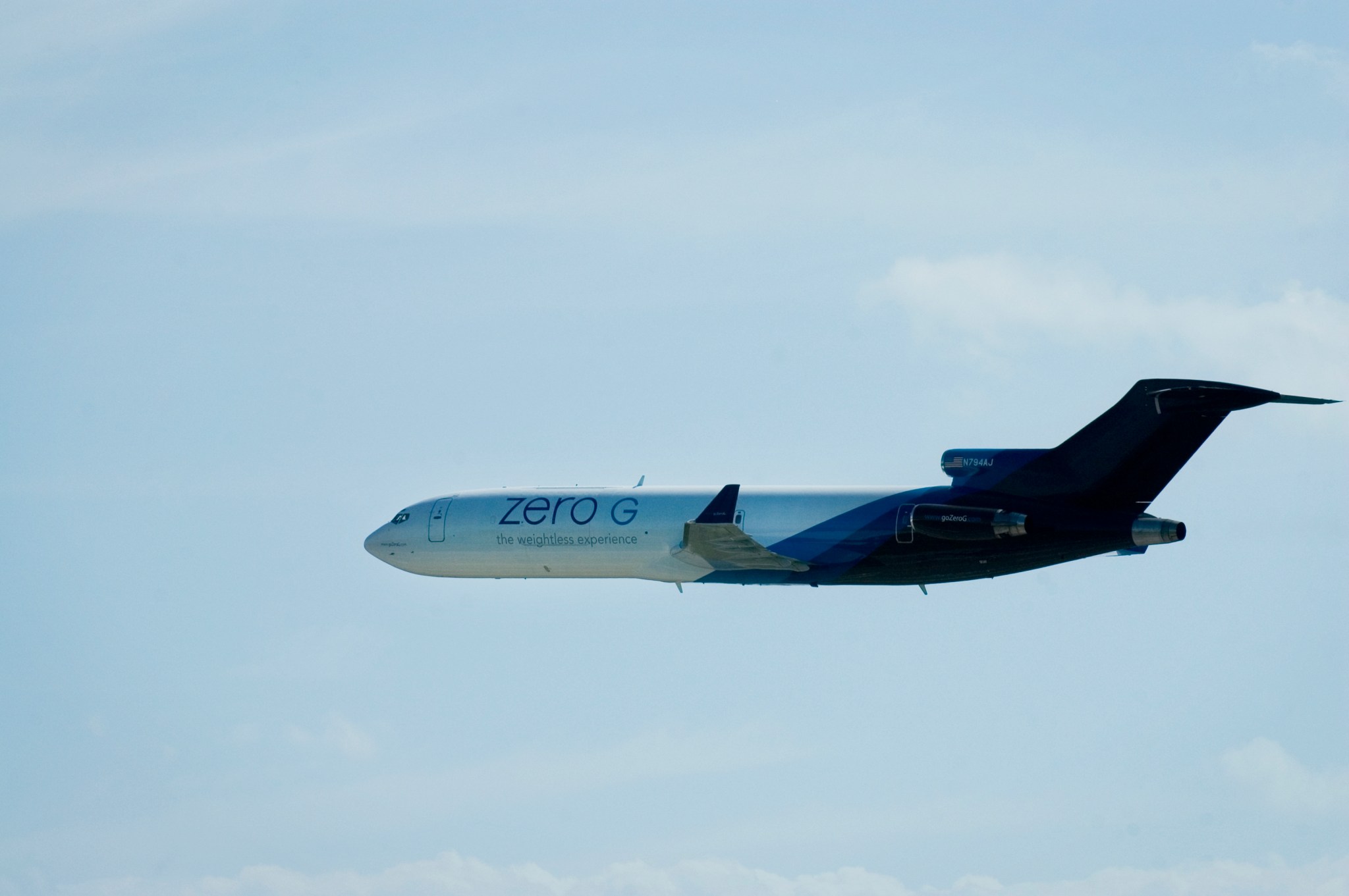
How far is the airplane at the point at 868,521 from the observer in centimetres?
4250

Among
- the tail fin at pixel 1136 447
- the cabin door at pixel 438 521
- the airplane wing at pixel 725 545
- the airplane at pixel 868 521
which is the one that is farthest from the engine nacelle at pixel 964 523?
the cabin door at pixel 438 521

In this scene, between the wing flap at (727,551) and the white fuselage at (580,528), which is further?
the white fuselage at (580,528)

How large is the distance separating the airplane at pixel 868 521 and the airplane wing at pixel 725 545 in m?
0.04

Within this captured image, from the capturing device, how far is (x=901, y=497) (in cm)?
4609

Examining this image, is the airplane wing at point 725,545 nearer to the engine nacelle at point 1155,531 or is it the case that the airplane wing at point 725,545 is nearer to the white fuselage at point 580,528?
the white fuselage at point 580,528

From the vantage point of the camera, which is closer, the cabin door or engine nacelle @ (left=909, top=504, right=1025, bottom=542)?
engine nacelle @ (left=909, top=504, right=1025, bottom=542)

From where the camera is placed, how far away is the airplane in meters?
42.5

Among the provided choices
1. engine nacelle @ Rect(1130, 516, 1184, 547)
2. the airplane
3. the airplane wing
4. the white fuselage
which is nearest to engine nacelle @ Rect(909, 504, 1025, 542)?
the airplane

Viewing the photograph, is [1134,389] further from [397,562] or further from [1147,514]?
[397,562]

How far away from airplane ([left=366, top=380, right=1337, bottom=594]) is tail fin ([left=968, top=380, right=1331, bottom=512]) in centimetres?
3

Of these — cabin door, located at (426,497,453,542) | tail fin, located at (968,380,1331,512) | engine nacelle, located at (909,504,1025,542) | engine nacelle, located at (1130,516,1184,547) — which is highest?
cabin door, located at (426,497,453,542)

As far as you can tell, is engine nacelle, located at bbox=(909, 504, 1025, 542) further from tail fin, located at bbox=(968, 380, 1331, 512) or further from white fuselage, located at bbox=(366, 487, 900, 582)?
white fuselage, located at bbox=(366, 487, 900, 582)

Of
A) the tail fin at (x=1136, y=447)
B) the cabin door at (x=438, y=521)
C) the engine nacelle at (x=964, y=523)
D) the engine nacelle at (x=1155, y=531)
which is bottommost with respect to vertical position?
the engine nacelle at (x=1155, y=531)

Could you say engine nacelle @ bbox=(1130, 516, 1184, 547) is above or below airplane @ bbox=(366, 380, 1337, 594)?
below
